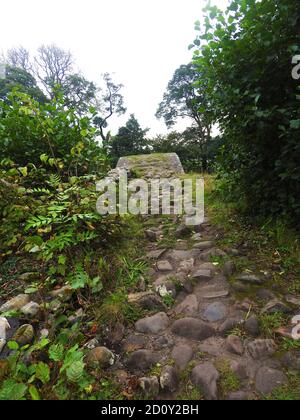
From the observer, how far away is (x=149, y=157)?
431 inches

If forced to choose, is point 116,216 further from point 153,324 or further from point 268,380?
point 268,380

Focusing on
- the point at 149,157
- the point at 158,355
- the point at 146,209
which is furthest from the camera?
the point at 149,157

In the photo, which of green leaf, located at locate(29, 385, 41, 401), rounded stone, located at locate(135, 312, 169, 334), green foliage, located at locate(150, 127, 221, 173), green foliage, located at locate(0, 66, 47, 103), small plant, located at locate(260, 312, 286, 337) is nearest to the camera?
green leaf, located at locate(29, 385, 41, 401)

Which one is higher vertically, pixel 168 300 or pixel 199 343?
pixel 168 300

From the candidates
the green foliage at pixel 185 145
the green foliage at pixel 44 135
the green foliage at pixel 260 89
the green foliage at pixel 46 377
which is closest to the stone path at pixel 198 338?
the green foliage at pixel 46 377

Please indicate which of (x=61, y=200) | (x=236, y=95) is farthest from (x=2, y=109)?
(x=236, y=95)

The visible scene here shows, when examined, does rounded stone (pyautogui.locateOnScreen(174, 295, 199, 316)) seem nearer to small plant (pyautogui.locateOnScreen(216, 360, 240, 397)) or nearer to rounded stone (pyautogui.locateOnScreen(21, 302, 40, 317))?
small plant (pyautogui.locateOnScreen(216, 360, 240, 397))

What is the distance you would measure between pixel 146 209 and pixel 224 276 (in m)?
2.19

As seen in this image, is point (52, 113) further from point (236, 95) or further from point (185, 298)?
point (185, 298)

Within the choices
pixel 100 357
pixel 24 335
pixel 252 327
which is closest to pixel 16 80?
pixel 24 335

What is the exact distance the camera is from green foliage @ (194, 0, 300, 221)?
2.15m

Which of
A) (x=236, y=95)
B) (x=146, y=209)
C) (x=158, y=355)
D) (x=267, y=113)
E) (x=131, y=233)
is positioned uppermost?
(x=236, y=95)

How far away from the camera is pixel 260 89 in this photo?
2.30 meters

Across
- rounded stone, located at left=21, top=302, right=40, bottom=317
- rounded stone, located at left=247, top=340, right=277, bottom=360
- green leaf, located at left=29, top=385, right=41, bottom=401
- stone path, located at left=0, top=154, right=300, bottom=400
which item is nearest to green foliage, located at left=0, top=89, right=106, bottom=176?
rounded stone, located at left=21, top=302, right=40, bottom=317
